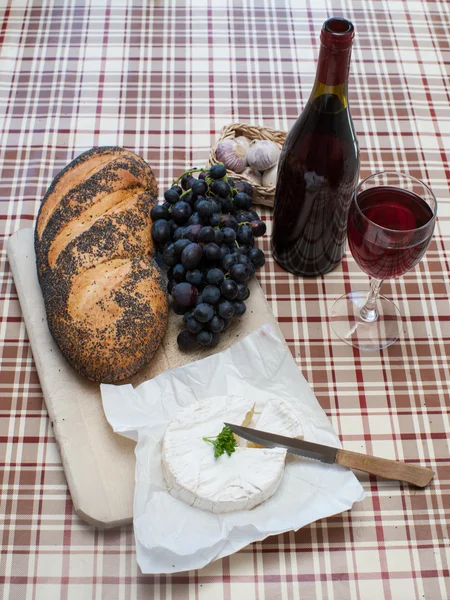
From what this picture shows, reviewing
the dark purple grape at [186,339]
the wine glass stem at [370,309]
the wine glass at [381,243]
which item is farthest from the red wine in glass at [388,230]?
the dark purple grape at [186,339]

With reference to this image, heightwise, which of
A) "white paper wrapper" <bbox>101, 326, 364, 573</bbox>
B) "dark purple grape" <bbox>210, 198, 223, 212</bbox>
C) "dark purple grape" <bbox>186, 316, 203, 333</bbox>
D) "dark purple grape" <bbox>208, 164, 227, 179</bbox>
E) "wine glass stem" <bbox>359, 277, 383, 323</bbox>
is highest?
"dark purple grape" <bbox>208, 164, 227, 179</bbox>

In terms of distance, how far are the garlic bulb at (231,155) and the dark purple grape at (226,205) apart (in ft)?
0.53

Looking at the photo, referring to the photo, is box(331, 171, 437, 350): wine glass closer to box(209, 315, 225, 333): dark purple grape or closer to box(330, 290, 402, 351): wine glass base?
box(330, 290, 402, 351): wine glass base

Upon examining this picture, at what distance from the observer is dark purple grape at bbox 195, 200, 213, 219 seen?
1.21 m

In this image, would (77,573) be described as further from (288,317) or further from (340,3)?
(340,3)

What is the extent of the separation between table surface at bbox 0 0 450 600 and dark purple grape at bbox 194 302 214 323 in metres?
0.20

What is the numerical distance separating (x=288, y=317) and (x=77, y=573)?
0.60 m

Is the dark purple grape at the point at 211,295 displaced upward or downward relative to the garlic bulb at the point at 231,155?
downward

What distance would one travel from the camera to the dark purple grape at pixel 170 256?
1.21m

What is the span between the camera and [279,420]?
1095 mm

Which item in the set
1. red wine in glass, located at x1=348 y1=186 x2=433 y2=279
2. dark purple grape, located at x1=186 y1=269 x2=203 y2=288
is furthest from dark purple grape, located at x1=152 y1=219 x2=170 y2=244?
red wine in glass, located at x1=348 y1=186 x2=433 y2=279

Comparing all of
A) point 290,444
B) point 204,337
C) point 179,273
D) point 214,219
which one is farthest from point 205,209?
point 290,444

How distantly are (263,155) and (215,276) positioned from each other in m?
0.35

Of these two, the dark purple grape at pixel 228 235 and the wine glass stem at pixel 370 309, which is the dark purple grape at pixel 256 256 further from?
the wine glass stem at pixel 370 309
